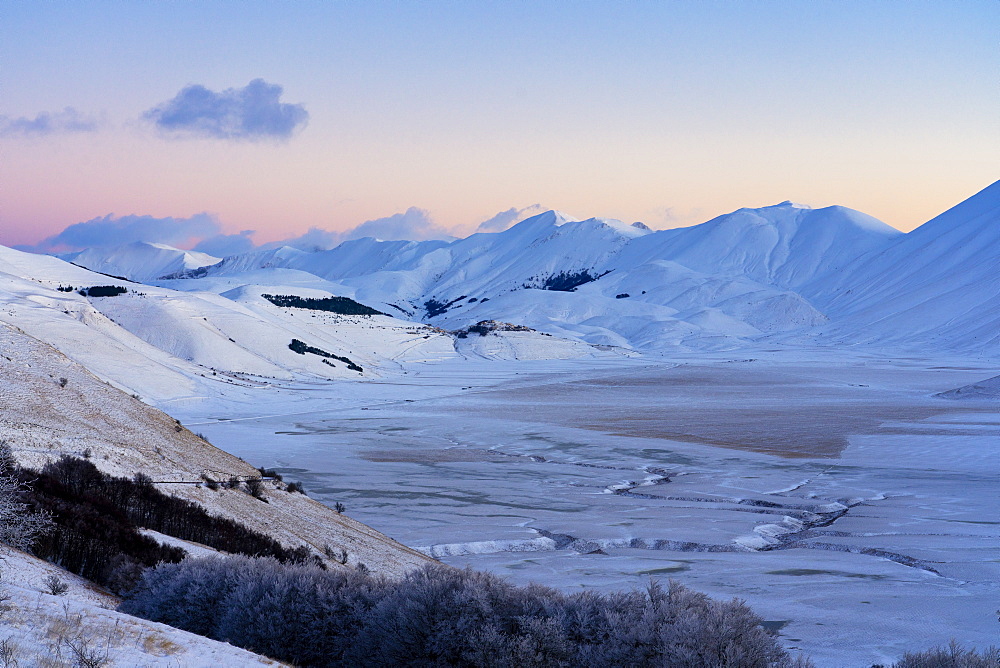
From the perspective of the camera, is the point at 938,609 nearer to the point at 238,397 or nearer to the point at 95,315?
the point at 238,397

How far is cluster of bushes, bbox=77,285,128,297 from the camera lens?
6769cm

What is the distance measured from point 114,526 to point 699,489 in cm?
1638

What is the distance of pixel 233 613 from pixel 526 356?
313 feet

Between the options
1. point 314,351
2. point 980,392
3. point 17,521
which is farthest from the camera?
point 314,351

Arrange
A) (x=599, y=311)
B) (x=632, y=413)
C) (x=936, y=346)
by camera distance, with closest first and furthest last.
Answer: (x=632, y=413) → (x=936, y=346) → (x=599, y=311)

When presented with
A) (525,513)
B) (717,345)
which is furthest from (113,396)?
(717,345)

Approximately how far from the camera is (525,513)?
63.5 ft

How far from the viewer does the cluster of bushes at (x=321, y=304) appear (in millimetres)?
106750

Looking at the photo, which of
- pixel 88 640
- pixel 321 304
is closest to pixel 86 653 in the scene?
pixel 88 640

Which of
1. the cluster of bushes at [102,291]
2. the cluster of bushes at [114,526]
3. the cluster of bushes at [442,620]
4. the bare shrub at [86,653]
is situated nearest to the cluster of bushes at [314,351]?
the cluster of bushes at [102,291]

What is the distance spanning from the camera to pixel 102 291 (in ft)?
225

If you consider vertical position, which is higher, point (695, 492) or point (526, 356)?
point (526, 356)

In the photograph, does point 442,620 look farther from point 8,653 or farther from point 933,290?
point 933,290

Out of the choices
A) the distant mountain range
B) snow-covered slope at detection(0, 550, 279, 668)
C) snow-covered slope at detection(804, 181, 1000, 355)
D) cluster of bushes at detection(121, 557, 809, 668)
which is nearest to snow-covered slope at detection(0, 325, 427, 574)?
cluster of bushes at detection(121, 557, 809, 668)
